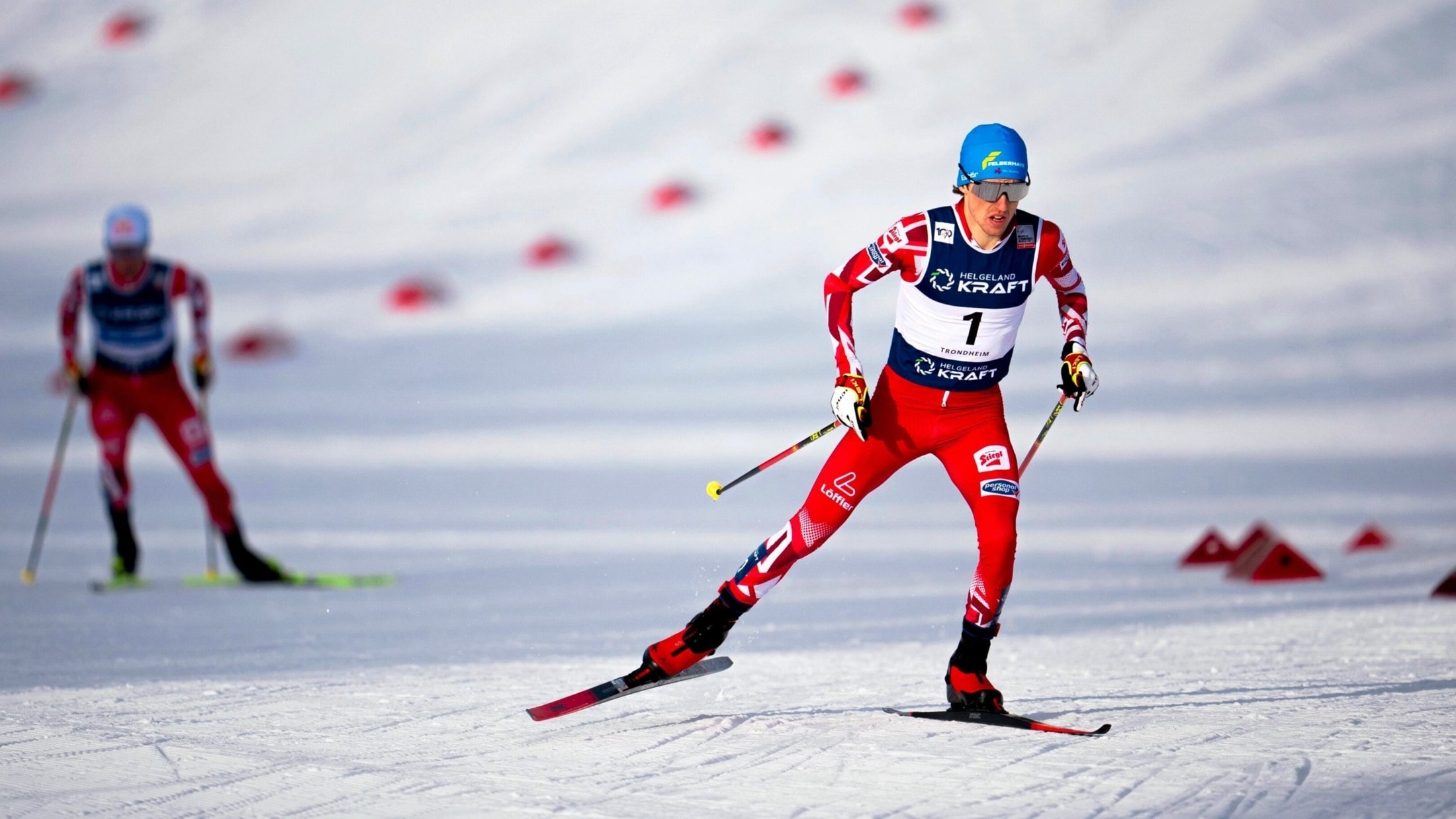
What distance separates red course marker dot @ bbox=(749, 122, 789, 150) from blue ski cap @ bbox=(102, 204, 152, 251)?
14346 mm

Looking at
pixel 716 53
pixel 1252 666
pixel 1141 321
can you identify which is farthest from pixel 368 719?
pixel 716 53

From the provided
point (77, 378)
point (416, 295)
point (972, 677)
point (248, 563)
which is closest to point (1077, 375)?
point (972, 677)

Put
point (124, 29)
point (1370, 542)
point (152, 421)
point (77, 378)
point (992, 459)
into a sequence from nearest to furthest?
point (992, 459), point (77, 378), point (152, 421), point (1370, 542), point (124, 29)

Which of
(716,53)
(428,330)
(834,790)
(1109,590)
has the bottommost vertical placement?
(834,790)

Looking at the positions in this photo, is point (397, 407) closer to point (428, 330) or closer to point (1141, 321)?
point (428, 330)

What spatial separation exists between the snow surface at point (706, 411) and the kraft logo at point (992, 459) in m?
0.71

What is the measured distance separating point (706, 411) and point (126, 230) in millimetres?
7195

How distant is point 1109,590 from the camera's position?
7.50m

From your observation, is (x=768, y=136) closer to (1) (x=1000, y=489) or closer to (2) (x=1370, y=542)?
(2) (x=1370, y=542)

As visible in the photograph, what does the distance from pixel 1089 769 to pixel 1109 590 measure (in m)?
3.90

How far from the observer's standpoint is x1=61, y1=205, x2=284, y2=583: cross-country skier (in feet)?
26.2

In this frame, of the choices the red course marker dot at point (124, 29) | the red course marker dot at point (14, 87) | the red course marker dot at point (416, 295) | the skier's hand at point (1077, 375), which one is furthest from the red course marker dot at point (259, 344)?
the skier's hand at point (1077, 375)

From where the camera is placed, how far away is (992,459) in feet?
14.7

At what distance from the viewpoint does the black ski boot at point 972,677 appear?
4336 mm
